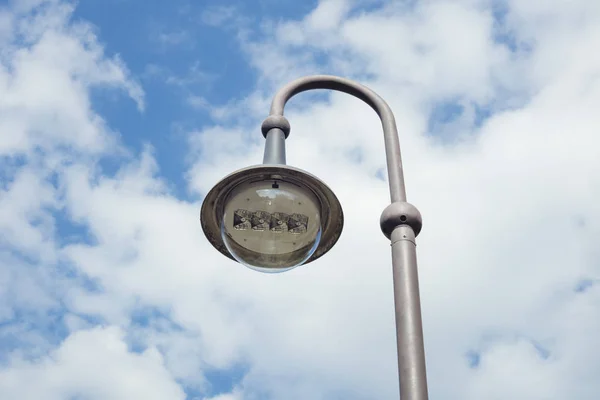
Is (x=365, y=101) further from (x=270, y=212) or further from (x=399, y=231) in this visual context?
(x=399, y=231)

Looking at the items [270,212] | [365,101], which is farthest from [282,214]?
[365,101]

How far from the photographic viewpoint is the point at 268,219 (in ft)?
16.9

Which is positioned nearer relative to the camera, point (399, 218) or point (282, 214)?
point (399, 218)

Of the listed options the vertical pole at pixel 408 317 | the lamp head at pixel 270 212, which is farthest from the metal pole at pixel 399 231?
the lamp head at pixel 270 212

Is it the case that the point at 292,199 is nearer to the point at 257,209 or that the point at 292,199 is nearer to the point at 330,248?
the point at 257,209

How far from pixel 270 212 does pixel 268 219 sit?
0.05 m

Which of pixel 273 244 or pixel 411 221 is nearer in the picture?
pixel 411 221

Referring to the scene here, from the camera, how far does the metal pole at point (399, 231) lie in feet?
12.8

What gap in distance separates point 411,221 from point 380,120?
4.03 feet

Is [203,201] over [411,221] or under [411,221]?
over

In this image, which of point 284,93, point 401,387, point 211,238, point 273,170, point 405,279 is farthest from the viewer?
point 284,93

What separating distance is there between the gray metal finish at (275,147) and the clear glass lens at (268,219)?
268 millimetres

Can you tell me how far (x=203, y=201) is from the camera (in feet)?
17.3

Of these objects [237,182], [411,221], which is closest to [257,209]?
[237,182]
